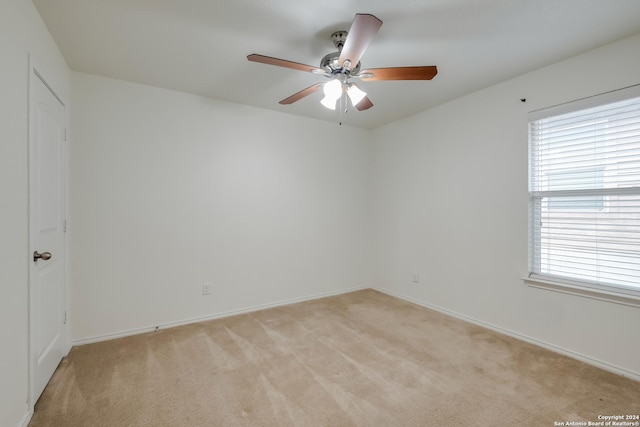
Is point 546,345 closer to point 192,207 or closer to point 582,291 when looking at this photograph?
point 582,291

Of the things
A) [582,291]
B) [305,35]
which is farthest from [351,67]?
[582,291]

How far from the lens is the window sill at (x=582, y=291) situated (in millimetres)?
2029

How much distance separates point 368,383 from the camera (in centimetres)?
197

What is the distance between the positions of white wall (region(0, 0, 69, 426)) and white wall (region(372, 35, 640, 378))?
3.62 metres

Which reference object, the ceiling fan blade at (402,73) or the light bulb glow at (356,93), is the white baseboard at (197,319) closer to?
the light bulb glow at (356,93)

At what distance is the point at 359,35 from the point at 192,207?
2.40m

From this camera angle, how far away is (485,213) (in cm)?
293

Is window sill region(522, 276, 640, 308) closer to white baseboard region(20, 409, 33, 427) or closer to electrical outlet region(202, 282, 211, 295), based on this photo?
electrical outlet region(202, 282, 211, 295)

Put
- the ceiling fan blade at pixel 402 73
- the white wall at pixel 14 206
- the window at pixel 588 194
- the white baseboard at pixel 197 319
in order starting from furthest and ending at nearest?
the white baseboard at pixel 197 319 → the window at pixel 588 194 → the ceiling fan blade at pixel 402 73 → the white wall at pixel 14 206

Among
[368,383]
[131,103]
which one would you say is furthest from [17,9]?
[368,383]

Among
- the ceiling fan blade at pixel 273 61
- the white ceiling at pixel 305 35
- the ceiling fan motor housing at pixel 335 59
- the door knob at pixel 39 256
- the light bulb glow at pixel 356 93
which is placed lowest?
the door knob at pixel 39 256

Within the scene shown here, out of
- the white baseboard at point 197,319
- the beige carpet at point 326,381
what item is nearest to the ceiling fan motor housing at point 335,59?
the beige carpet at point 326,381

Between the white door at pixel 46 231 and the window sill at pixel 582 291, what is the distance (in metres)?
3.77

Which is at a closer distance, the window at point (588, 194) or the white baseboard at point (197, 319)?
the window at point (588, 194)
